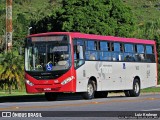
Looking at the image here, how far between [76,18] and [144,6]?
67.7 metres

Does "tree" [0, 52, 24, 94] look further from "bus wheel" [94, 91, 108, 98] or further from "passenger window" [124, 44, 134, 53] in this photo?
"passenger window" [124, 44, 134, 53]

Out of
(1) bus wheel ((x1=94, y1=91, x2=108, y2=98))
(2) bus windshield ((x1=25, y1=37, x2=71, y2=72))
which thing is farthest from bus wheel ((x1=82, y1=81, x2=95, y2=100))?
(1) bus wheel ((x1=94, y1=91, x2=108, y2=98))

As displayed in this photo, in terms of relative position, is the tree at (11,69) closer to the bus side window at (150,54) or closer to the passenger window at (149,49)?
the bus side window at (150,54)

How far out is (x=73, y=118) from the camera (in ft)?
59.9

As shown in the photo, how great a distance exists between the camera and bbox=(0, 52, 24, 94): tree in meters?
48.2

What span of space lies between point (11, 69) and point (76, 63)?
19.2 metres

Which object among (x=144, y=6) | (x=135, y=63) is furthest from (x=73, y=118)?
(x=144, y=6)

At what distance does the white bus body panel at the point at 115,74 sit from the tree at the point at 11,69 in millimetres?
13368

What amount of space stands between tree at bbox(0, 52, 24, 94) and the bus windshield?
1740 centimetres

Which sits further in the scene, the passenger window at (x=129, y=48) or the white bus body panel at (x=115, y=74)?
the passenger window at (x=129, y=48)

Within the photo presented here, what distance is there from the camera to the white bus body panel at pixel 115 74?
101ft

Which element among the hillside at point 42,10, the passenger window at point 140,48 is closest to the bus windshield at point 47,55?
the passenger window at point 140,48

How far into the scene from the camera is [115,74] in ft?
112

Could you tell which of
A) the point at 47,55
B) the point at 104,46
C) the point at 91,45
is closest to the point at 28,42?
the point at 47,55
